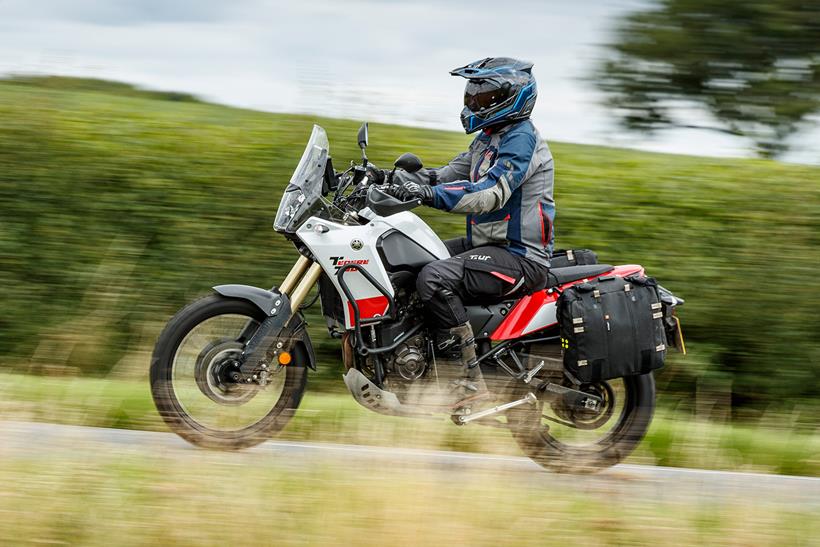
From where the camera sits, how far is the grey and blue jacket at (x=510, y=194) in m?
4.94

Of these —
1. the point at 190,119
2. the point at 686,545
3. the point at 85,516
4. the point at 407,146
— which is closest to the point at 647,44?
the point at 407,146

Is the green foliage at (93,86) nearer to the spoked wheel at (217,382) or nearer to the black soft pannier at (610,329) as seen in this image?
the spoked wheel at (217,382)

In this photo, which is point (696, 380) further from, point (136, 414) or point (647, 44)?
point (647, 44)

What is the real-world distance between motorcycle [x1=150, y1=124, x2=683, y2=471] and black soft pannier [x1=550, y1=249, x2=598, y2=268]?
0.15 metres

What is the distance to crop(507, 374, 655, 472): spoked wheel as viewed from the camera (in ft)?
17.1

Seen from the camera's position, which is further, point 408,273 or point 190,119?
point 190,119

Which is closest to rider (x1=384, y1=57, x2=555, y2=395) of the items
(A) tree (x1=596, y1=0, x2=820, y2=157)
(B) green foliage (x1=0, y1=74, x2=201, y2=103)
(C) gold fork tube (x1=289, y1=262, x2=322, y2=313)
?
(C) gold fork tube (x1=289, y1=262, x2=322, y2=313)

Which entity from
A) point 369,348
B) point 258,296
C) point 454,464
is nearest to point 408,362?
point 369,348

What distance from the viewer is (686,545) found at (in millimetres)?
3877

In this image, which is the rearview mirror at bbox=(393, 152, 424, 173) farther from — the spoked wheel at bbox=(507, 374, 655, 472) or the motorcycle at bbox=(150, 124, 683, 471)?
the spoked wheel at bbox=(507, 374, 655, 472)

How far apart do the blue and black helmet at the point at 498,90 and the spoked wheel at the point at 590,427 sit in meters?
1.48

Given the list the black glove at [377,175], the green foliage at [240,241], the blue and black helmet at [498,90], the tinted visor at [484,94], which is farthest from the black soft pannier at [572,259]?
the green foliage at [240,241]

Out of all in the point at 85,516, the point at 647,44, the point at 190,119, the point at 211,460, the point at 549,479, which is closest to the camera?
the point at 85,516

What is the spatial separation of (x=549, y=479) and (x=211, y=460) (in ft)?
5.30
